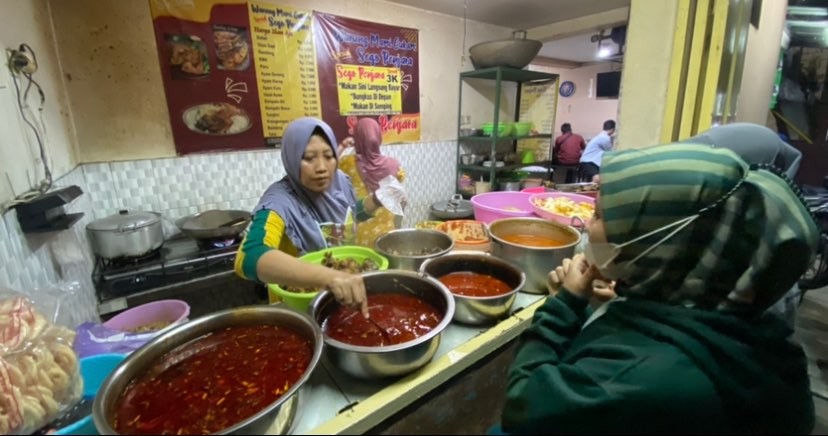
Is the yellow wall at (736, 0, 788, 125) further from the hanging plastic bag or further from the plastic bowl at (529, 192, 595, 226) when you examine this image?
the hanging plastic bag

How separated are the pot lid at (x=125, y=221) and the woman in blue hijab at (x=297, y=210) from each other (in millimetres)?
1117

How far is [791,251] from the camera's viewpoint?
63cm

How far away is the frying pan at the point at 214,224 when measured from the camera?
7.69ft

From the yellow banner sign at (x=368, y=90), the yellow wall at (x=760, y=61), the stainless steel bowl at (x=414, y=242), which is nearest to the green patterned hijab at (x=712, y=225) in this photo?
the stainless steel bowl at (x=414, y=242)

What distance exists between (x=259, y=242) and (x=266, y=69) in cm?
214

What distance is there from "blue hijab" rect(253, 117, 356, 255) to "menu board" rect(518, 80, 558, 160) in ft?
11.3

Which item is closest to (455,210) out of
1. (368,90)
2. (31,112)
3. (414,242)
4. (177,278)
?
(368,90)

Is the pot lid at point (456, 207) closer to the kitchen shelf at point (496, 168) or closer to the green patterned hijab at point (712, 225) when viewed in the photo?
the kitchen shelf at point (496, 168)

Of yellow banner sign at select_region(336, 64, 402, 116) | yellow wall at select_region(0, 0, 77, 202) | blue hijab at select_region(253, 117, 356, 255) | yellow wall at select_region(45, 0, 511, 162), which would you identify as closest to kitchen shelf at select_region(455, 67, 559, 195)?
yellow banner sign at select_region(336, 64, 402, 116)

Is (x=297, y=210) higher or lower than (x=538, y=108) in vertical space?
lower

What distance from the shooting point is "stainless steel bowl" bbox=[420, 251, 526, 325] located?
1.09 metres

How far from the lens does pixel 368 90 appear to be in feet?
11.1

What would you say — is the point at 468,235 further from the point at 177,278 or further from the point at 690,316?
the point at 177,278

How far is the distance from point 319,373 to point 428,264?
20.5 inches
